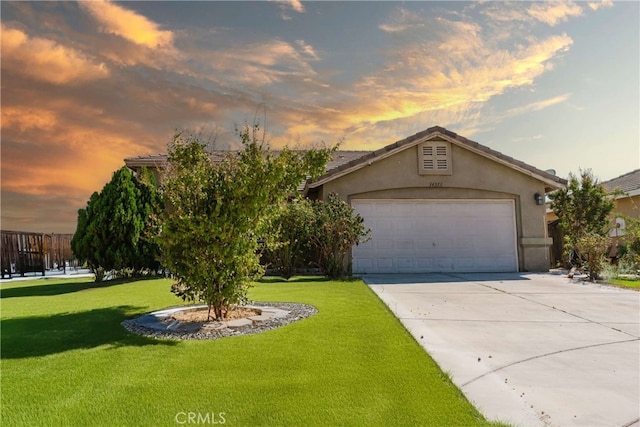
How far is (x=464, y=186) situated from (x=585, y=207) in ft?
17.0

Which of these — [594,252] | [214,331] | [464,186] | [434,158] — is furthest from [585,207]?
[214,331]

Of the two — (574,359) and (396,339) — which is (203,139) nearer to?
(396,339)

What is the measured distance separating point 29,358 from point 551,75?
13616 mm

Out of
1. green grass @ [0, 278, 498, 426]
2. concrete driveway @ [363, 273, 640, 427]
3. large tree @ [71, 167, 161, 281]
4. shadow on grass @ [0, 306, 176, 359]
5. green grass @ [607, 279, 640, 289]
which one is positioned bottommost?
green grass @ [607, 279, 640, 289]

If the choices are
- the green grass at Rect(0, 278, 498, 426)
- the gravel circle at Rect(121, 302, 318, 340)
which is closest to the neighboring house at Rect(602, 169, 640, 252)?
the gravel circle at Rect(121, 302, 318, 340)

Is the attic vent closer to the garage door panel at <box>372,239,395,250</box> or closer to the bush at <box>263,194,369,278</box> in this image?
the garage door panel at <box>372,239,395,250</box>

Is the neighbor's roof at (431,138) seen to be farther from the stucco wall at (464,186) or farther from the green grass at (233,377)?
the green grass at (233,377)

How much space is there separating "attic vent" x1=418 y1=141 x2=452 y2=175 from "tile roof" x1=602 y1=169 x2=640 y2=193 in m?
9.33

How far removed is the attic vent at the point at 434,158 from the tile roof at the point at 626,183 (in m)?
9.33

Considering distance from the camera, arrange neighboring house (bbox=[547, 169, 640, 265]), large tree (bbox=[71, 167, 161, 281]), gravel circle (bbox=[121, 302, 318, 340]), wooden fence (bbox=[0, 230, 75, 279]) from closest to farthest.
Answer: gravel circle (bbox=[121, 302, 318, 340]) < large tree (bbox=[71, 167, 161, 281]) < wooden fence (bbox=[0, 230, 75, 279]) < neighboring house (bbox=[547, 169, 640, 265])

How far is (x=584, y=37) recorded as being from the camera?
1098 centimetres

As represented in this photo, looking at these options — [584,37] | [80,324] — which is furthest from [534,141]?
[80,324]

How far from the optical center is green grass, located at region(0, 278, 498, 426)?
3.12m

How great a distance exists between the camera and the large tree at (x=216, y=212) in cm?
581
